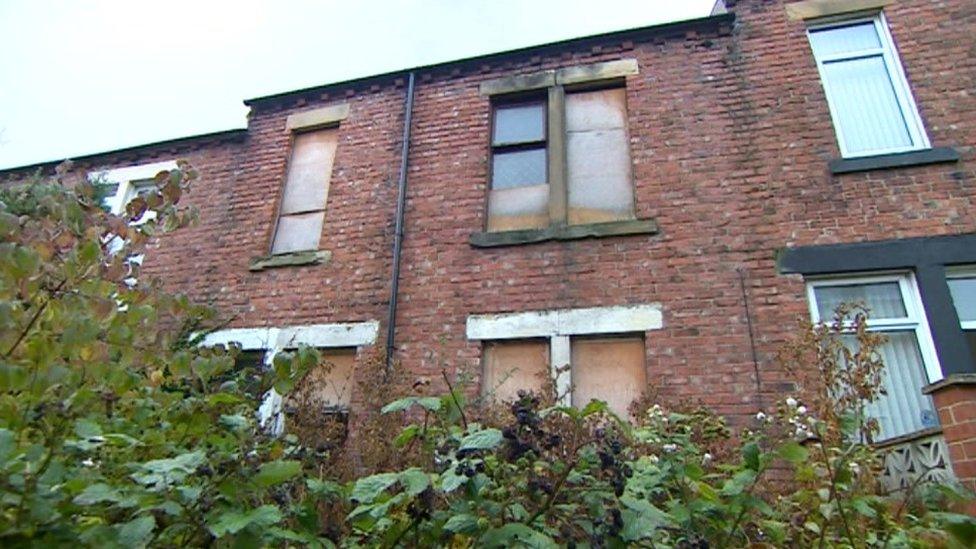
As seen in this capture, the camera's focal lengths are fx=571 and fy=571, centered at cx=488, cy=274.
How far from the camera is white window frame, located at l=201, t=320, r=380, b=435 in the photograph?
291 inches

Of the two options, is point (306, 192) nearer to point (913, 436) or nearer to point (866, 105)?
point (866, 105)

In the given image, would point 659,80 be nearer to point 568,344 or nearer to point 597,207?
point 597,207

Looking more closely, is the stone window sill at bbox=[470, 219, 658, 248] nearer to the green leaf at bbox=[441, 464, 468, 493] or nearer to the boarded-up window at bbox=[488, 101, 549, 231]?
the boarded-up window at bbox=[488, 101, 549, 231]

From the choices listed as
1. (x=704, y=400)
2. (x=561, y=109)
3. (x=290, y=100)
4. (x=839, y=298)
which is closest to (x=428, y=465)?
(x=704, y=400)

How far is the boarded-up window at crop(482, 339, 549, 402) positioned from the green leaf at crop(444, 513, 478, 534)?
5.10 meters

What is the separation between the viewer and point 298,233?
878 cm

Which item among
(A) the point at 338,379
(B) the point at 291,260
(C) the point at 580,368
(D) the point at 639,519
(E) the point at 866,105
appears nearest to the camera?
(D) the point at 639,519

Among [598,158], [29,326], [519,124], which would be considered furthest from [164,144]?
[29,326]

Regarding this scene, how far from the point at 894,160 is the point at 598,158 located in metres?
3.46

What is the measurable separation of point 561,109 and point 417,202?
249 centimetres

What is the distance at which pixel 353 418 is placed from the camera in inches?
271

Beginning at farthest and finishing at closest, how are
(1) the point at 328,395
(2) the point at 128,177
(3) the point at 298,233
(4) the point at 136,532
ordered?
(2) the point at 128,177 → (3) the point at 298,233 → (1) the point at 328,395 → (4) the point at 136,532

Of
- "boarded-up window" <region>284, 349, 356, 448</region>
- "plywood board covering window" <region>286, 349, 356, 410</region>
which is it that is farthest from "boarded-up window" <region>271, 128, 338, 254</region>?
"boarded-up window" <region>284, 349, 356, 448</region>

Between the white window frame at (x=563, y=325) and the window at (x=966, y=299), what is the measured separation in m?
2.99
